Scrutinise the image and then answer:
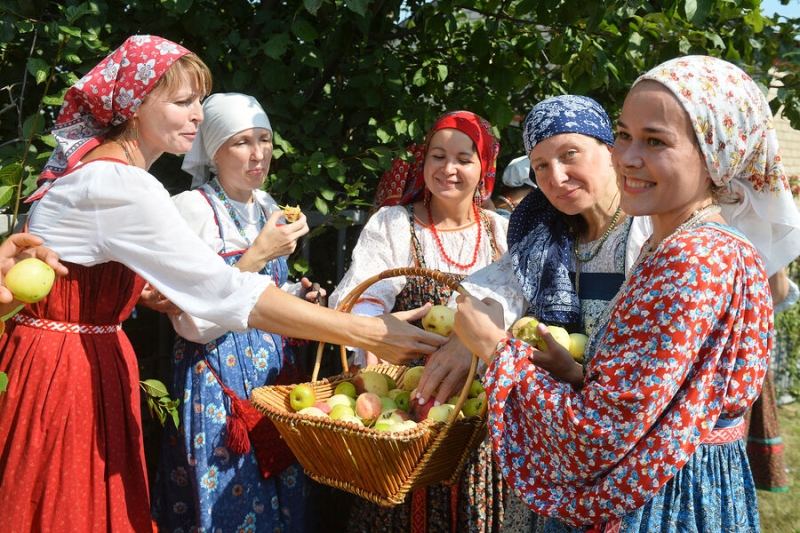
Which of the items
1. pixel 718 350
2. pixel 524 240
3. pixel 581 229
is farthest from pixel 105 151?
pixel 718 350

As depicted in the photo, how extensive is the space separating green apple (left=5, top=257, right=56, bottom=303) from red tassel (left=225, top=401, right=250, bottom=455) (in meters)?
1.16

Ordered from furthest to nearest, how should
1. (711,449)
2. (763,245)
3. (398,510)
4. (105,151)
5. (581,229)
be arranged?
(398,510) → (581,229) → (105,151) → (763,245) → (711,449)

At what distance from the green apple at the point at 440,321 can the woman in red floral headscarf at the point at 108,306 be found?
0.10m

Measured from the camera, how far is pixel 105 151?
6.87ft

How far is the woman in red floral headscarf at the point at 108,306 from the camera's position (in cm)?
196

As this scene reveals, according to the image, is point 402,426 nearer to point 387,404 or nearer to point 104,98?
point 387,404

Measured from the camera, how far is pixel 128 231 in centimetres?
196

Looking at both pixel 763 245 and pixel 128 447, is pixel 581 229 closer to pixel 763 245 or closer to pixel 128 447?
pixel 763 245

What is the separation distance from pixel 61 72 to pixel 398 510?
7.77 feet

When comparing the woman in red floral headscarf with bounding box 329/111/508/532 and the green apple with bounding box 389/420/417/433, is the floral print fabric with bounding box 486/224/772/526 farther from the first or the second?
the woman in red floral headscarf with bounding box 329/111/508/532

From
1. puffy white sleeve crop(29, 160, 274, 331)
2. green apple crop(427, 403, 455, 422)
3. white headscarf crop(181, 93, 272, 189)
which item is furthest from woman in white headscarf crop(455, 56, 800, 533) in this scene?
white headscarf crop(181, 93, 272, 189)

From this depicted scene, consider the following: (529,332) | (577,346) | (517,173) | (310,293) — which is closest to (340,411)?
(529,332)

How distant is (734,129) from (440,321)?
1.11m

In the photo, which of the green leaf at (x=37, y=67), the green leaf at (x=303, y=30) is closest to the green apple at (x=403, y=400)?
the green leaf at (x=303, y=30)
